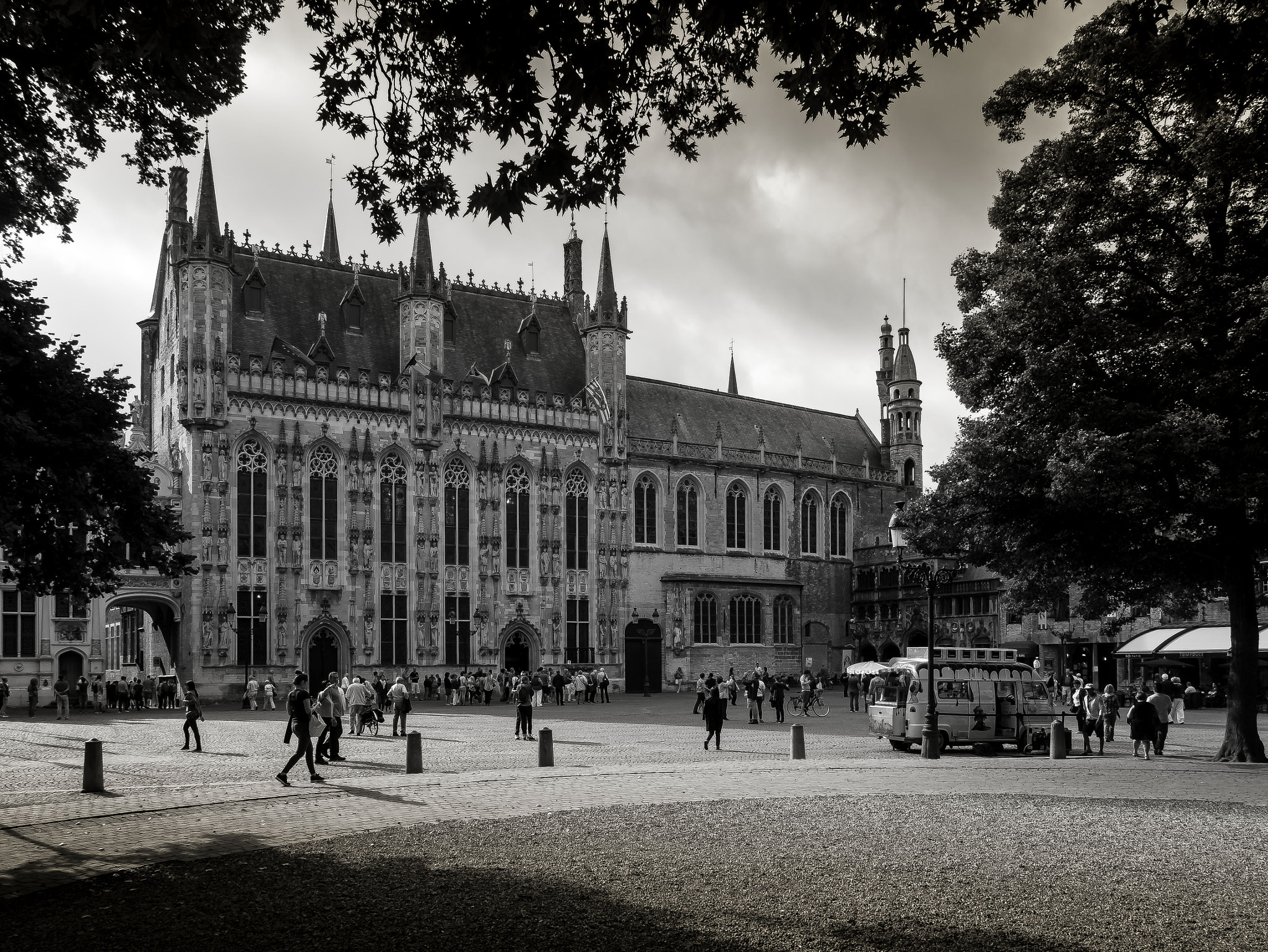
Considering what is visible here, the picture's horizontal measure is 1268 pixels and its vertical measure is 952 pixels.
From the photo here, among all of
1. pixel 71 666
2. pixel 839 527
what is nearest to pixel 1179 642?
pixel 839 527

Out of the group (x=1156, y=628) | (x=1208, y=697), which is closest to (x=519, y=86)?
(x=1208, y=697)

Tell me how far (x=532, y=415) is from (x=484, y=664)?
1170 cm

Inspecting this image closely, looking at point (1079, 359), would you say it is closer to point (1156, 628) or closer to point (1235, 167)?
point (1235, 167)

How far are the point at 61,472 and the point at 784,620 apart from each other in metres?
51.6

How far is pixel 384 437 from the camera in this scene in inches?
2042

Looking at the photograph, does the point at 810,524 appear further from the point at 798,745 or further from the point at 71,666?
the point at 798,745

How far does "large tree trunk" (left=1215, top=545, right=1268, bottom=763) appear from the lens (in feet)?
74.4

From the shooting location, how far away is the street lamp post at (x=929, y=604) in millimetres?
Answer: 23484

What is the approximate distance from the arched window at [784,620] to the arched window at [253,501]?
27.2 meters

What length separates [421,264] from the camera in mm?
53812

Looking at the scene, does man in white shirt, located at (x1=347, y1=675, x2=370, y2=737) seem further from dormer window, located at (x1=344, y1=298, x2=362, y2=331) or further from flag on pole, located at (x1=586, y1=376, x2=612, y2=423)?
flag on pole, located at (x1=586, y1=376, x2=612, y2=423)

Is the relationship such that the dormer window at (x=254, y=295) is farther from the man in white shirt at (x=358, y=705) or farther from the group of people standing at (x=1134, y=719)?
the group of people standing at (x=1134, y=719)

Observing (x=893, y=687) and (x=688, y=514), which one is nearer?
(x=893, y=687)

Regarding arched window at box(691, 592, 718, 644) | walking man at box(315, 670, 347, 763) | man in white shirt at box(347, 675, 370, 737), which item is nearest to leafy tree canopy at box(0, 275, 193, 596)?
walking man at box(315, 670, 347, 763)
